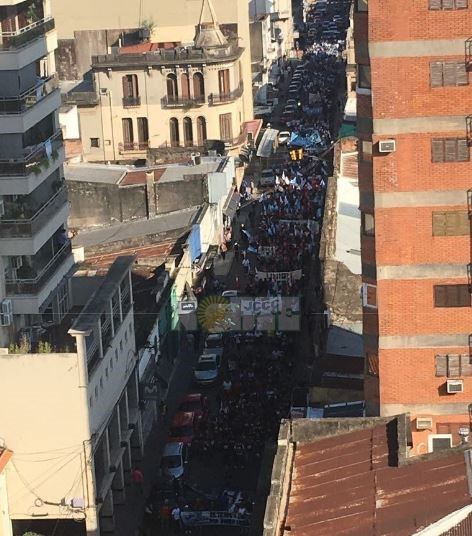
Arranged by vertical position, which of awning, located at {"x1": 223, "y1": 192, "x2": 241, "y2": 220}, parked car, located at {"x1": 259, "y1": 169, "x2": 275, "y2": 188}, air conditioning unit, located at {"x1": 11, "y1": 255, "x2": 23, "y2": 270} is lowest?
parked car, located at {"x1": 259, "y1": 169, "x2": 275, "y2": 188}

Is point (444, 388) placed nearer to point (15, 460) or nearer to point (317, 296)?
point (15, 460)

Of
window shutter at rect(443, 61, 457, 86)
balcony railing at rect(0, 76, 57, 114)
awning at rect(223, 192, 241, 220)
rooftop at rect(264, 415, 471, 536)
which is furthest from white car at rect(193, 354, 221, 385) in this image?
awning at rect(223, 192, 241, 220)

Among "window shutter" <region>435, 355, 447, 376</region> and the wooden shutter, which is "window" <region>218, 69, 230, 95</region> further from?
the wooden shutter

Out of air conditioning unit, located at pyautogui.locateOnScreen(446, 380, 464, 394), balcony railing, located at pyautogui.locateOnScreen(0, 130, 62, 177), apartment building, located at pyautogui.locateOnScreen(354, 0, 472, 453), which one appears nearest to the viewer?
apartment building, located at pyautogui.locateOnScreen(354, 0, 472, 453)

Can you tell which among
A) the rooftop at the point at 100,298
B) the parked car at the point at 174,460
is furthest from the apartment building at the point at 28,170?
the parked car at the point at 174,460

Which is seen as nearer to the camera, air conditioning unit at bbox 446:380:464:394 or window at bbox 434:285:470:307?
window at bbox 434:285:470:307
